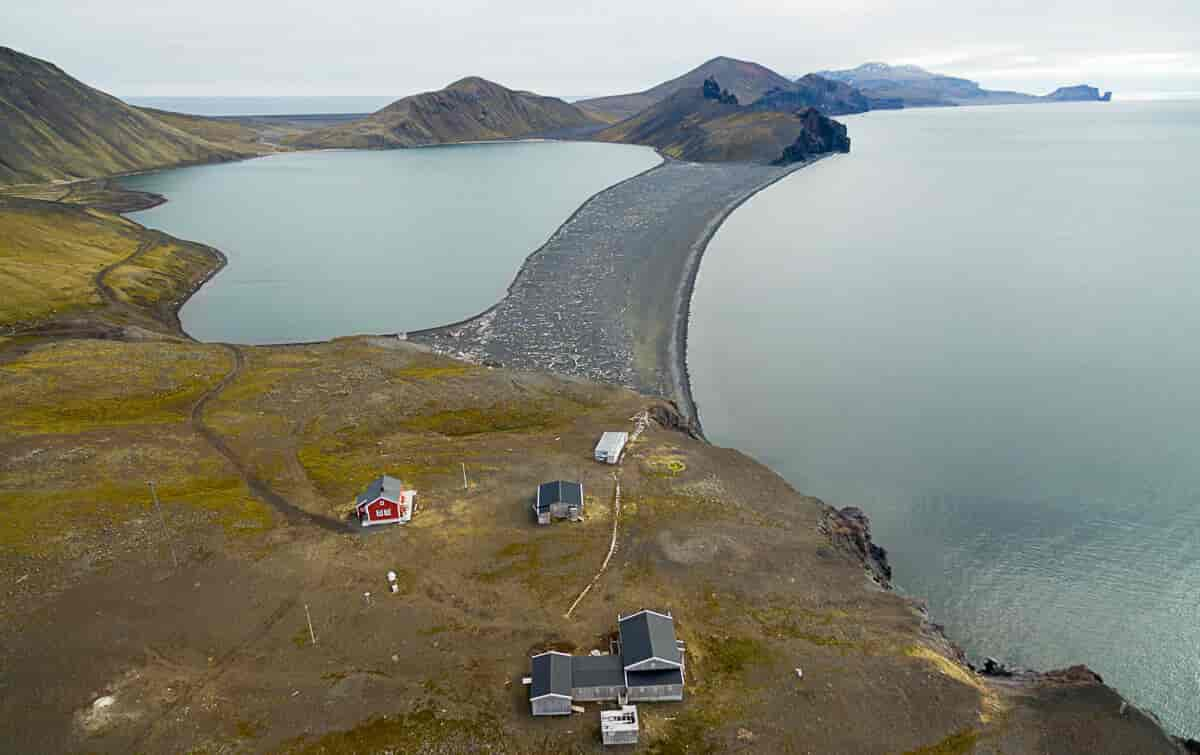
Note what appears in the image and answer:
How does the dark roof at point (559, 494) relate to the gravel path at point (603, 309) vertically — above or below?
below

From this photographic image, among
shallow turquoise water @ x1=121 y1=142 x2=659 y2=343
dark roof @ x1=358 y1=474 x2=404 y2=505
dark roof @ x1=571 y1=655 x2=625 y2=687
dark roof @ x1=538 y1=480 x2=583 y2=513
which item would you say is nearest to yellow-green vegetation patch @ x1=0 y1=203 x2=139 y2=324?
shallow turquoise water @ x1=121 y1=142 x2=659 y2=343

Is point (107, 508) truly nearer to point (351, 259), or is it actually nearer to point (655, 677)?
point (655, 677)

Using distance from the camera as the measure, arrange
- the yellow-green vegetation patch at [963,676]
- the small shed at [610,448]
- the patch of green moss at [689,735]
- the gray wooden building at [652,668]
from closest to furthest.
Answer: the patch of green moss at [689,735] < the gray wooden building at [652,668] < the yellow-green vegetation patch at [963,676] < the small shed at [610,448]

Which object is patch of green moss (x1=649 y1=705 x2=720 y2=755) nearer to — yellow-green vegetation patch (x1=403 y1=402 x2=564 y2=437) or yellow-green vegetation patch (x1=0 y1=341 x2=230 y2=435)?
yellow-green vegetation patch (x1=403 y1=402 x2=564 y2=437)

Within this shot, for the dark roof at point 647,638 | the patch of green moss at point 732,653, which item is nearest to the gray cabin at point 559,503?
the dark roof at point 647,638

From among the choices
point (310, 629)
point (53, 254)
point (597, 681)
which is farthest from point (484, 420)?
point (53, 254)

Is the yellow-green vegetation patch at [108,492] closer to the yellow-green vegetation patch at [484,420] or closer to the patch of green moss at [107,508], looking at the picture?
the patch of green moss at [107,508]
